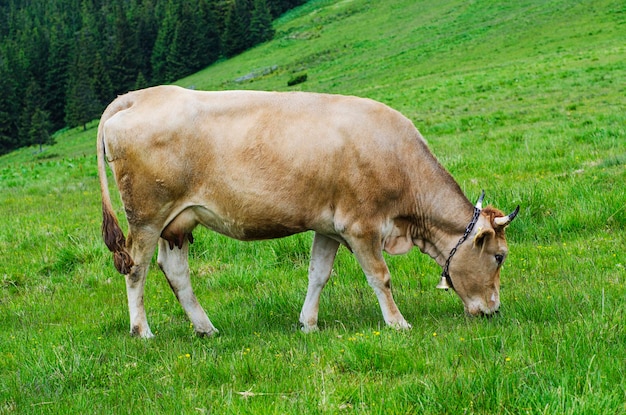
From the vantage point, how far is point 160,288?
25.4 feet

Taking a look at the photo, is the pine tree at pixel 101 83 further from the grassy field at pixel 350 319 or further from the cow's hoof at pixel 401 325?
the cow's hoof at pixel 401 325

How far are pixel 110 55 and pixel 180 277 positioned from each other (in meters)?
102

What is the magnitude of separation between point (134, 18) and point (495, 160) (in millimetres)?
106270

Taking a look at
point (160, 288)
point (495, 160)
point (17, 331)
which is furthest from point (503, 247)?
point (495, 160)

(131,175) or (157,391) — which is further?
(131,175)

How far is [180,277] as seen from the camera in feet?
21.2

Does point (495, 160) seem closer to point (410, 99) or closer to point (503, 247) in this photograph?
point (503, 247)

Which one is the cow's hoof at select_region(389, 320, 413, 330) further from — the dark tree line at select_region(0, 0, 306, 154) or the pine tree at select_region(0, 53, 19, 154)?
the pine tree at select_region(0, 53, 19, 154)

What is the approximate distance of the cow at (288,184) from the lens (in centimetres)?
583

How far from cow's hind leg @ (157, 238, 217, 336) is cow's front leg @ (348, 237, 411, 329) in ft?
5.15

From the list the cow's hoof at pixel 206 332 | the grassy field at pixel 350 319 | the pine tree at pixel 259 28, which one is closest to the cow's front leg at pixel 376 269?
the grassy field at pixel 350 319

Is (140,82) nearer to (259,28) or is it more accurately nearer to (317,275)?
(259,28)

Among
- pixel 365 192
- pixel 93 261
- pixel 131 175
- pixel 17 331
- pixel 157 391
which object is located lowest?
pixel 93 261

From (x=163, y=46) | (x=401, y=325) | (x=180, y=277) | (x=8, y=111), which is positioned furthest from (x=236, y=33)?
(x=401, y=325)
